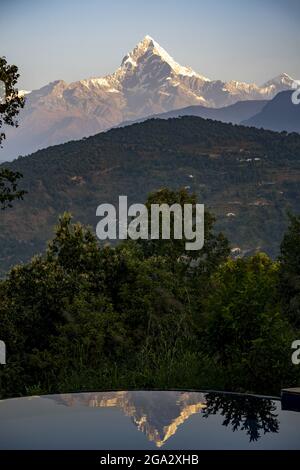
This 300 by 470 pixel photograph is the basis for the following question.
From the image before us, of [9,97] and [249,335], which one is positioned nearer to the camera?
[249,335]

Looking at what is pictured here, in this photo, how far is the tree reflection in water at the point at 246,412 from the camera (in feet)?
18.1

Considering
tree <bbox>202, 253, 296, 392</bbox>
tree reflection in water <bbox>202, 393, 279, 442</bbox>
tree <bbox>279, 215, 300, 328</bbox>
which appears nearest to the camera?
tree reflection in water <bbox>202, 393, 279, 442</bbox>

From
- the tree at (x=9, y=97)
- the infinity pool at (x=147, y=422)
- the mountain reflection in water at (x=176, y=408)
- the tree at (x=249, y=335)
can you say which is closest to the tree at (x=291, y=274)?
the tree at (x=249, y=335)

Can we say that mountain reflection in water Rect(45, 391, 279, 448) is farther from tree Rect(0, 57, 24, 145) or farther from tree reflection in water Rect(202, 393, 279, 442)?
tree Rect(0, 57, 24, 145)

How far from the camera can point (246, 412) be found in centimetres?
604

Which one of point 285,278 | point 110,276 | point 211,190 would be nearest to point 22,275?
point 110,276

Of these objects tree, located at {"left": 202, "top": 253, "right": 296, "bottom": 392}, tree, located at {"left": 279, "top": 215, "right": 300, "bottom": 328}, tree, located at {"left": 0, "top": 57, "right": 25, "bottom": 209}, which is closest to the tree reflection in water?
tree, located at {"left": 202, "top": 253, "right": 296, "bottom": 392}

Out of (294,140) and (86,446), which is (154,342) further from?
(294,140)

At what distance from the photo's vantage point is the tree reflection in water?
5531mm

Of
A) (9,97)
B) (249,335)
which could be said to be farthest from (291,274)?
(249,335)

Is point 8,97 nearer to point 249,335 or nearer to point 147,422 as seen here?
point 249,335

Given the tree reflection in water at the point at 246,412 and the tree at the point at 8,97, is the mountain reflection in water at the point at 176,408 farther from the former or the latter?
the tree at the point at 8,97

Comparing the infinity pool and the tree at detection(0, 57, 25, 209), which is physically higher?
the tree at detection(0, 57, 25, 209)

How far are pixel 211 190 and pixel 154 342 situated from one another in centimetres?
11271
